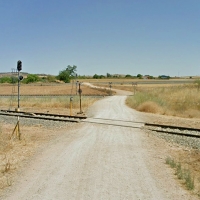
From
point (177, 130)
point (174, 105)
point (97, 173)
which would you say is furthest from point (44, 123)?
point (174, 105)

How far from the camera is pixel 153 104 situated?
2434cm

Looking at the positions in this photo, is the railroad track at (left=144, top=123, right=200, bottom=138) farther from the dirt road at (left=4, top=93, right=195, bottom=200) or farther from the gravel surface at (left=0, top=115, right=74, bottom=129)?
the gravel surface at (left=0, top=115, right=74, bottom=129)

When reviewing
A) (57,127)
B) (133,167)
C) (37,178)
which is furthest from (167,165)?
(57,127)

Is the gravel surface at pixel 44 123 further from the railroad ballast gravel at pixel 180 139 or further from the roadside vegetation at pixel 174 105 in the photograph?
the roadside vegetation at pixel 174 105

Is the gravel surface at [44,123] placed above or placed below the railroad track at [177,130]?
below

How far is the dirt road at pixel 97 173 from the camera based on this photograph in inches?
240

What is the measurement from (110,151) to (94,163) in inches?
65.8

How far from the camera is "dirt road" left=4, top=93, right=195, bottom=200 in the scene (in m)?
6.09

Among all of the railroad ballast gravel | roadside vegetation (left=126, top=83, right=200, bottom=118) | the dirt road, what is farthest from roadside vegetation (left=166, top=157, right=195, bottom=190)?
roadside vegetation (left=126, top=83, right=200, bottom=118)

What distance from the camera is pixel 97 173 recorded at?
24.5ft

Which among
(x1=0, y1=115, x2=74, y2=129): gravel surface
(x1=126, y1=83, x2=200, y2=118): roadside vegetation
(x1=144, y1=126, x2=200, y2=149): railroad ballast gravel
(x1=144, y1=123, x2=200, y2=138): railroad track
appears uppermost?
(x1=126, y1=83, x2=200, y2=118): roadside vegetation

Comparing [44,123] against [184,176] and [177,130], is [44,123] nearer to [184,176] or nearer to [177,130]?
[177,130]

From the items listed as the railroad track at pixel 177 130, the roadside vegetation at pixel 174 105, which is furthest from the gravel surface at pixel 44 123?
the roadside vegetation at pixel 174 105

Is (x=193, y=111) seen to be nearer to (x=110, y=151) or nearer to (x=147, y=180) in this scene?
(x=110, y=151)
